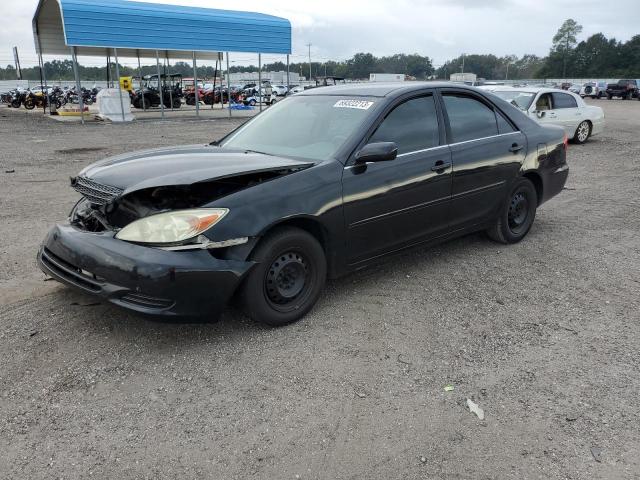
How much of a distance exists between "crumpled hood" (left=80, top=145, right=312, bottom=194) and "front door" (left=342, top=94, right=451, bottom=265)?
510 mm

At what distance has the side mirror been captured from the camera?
3770 mm

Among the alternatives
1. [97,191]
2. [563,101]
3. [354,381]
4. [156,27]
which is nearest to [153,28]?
[156,27]

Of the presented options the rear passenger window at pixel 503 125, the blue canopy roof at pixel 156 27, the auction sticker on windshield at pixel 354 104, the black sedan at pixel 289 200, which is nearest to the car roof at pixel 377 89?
the black sedan at pixel 289 200

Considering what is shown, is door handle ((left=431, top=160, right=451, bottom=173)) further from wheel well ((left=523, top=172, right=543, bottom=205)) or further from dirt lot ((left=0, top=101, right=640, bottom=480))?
wheel well ((left=523, top=172, right=543, bottom=205))

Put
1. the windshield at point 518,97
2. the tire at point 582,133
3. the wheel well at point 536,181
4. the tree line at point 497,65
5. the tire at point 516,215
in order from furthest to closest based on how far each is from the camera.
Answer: the tree line at point 497,65 < the tire at point 582,133 < the windshield at point 518,97 < the wheel well at point 536,181 < the tire at point 516,215

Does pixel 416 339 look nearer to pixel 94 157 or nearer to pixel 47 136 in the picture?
pixel 94 157

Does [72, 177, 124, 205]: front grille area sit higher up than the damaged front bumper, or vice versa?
[72, 177, 124, 205]: front grille area

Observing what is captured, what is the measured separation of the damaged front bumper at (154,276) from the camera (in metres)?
3.11

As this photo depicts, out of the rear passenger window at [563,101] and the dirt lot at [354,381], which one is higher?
the rear passenger window at [563,101]

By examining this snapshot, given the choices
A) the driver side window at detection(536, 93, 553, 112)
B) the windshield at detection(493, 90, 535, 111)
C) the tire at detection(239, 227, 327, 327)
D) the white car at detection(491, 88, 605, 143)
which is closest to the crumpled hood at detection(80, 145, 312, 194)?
the tire at detection(239, 227, 327, 327)

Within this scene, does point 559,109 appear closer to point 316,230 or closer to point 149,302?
point 316,230

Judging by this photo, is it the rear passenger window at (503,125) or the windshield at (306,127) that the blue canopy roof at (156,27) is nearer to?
the windshield at (306,127)

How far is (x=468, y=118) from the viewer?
4.98 m

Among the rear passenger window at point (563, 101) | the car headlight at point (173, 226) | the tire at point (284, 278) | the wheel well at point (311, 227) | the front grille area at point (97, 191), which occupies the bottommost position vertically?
the tire at point (284, 278)
